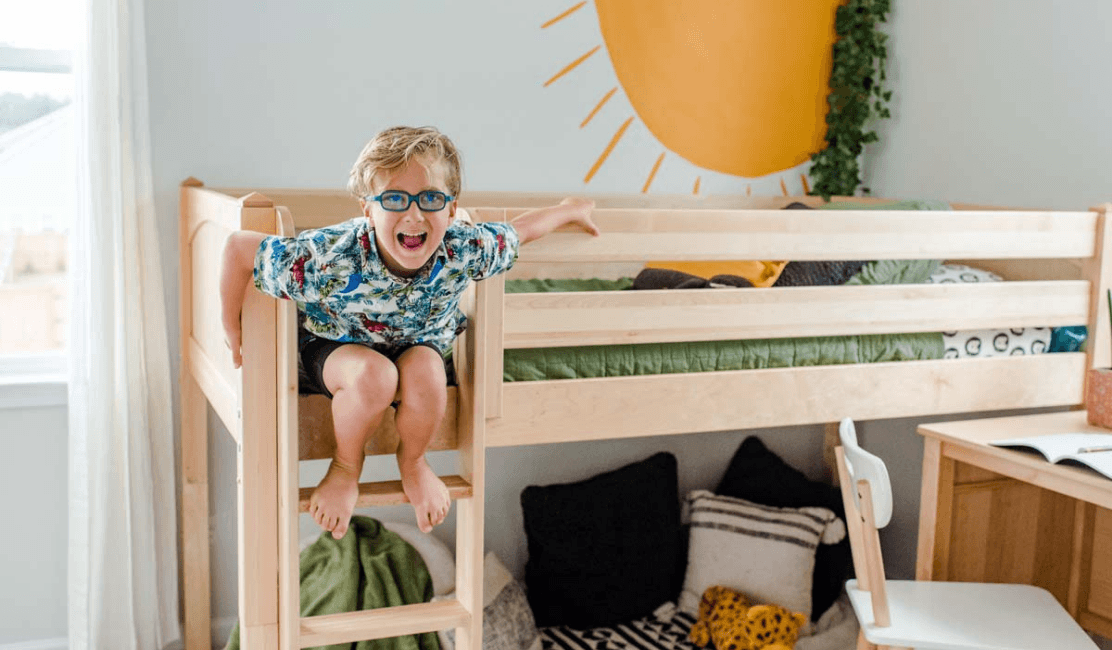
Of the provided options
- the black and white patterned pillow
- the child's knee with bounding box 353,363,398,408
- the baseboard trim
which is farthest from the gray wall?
the child's knee with bounding box 353,363,398,408

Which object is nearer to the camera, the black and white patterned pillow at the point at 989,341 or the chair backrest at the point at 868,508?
the chair backrest at the point at 868,508

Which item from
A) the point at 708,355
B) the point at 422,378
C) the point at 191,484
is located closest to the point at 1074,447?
the point at 708,355

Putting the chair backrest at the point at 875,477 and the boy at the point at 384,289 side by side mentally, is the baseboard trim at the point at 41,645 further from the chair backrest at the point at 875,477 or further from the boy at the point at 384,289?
the chair backrest at the point at 875,477

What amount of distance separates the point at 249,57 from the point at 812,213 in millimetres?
1406

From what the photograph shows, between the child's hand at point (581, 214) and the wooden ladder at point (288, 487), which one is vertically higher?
the child's hand at point (581, 214)

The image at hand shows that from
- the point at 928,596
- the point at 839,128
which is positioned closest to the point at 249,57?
the point at 839,128

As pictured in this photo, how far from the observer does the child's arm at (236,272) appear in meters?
1.56

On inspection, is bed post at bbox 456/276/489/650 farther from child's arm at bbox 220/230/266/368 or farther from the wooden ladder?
child's arm at bbox 220/230/266/368

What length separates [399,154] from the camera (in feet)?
4.91

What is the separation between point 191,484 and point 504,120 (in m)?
1.23

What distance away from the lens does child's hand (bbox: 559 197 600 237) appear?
185 centimetres

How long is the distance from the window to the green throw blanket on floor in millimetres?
794

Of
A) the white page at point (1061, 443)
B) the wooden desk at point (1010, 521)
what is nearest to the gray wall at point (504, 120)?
the wooden desk at point (1010, 521)

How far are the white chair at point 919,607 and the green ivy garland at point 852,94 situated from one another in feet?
4.71
